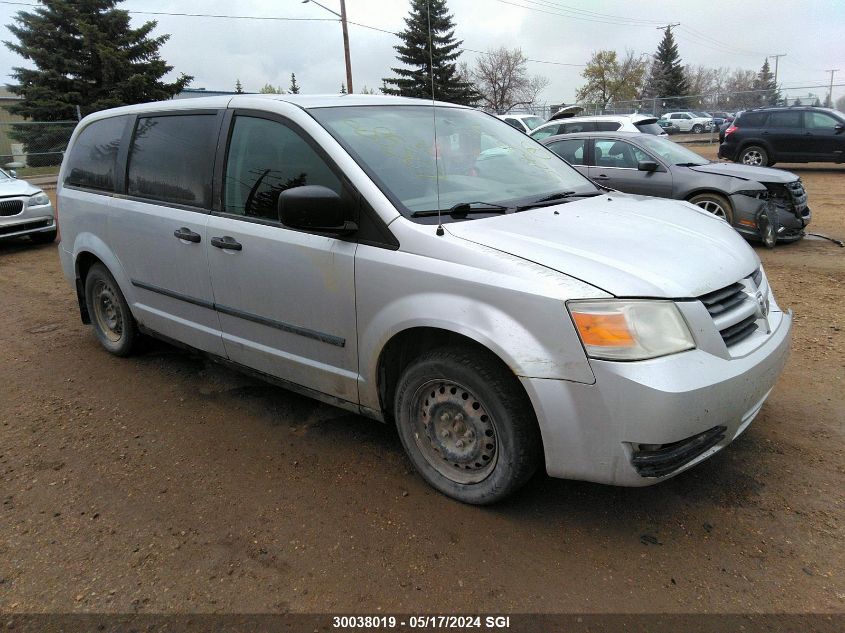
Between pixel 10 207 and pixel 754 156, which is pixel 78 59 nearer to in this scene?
pixel 10 207

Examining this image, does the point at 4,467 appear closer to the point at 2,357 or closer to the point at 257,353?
the point at 257,353

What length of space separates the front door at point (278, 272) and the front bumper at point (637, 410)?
1086mm

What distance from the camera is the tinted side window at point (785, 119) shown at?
1587 cm

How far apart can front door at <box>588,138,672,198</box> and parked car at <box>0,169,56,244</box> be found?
8709mm

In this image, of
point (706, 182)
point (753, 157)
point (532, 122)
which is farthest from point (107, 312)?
point (532, 122)

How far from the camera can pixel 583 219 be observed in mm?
2977

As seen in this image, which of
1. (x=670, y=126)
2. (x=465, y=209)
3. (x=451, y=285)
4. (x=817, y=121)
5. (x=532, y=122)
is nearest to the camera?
(x=451, y=285)

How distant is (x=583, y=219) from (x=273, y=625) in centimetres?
220

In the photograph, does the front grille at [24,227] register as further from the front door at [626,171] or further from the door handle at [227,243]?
the front door at [626,171]

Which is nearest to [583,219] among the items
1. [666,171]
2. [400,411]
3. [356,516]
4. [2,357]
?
[400,411]

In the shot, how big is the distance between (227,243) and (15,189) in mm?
8662

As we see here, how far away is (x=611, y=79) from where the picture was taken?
57.0 m

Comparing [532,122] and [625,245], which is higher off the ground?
[532,122]

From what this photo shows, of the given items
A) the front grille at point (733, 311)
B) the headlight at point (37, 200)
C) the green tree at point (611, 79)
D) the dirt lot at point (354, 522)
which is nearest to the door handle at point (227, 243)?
the dirt lot at point (354, 522)
